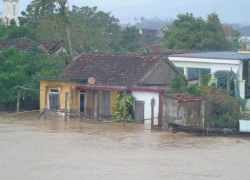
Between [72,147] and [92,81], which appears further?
[92,81]

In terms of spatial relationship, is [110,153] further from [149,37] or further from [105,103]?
[149,37]

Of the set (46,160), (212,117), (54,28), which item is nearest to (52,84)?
(212,117)

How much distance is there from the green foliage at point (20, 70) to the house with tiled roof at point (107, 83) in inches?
53.5

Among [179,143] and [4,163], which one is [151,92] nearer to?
[179,143]

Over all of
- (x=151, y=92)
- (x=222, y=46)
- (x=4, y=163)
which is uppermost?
(x=222, y=46)

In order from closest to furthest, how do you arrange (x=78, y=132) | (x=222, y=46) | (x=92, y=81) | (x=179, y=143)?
(x=179, y=143), (x=78, y=132), (x=92, y=81), (x=222, y=46)

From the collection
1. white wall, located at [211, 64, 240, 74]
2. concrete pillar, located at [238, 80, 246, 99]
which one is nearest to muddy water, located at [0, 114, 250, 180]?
concrete pillar, located at [238, 80, 246, 99]

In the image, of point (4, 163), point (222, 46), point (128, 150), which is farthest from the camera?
point (222, 46)

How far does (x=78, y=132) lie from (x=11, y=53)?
7.81m

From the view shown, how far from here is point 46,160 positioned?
19312 millimetres

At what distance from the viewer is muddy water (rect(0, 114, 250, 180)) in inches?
701

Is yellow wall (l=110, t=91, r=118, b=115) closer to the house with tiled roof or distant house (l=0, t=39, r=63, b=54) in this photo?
the house with tiled roof

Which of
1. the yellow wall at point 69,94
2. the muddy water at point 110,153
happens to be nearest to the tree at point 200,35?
the yellow wall at point 69,94

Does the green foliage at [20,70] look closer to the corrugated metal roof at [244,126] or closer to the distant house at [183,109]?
the distant house at [183,109]
